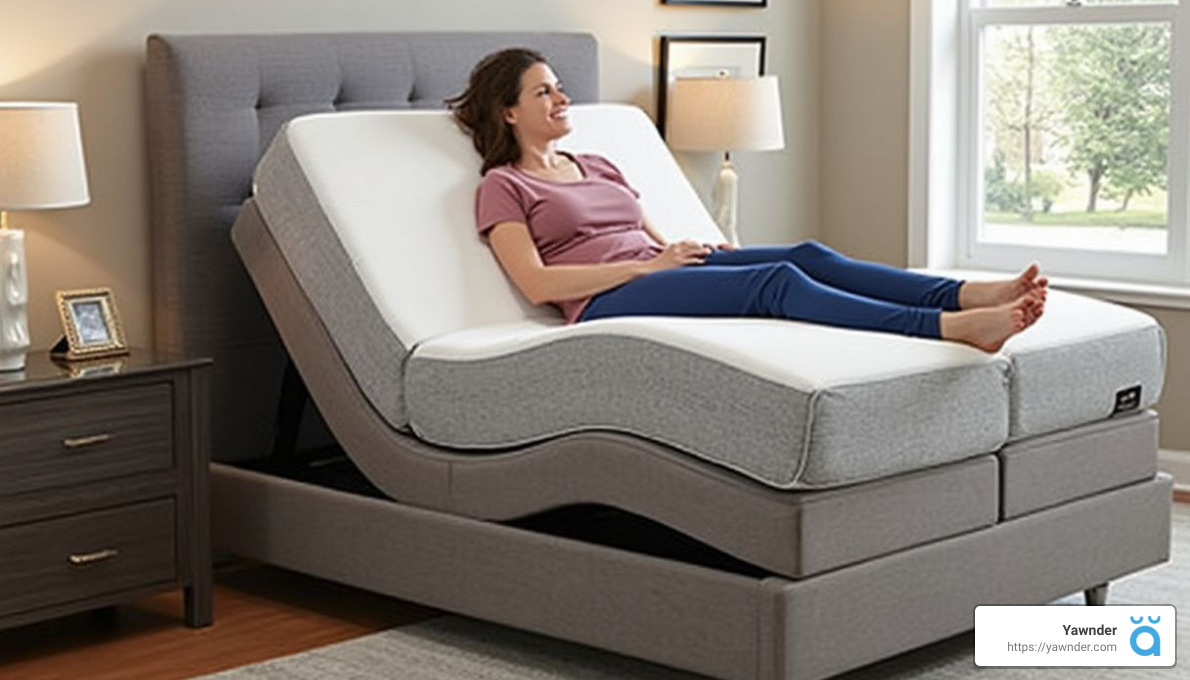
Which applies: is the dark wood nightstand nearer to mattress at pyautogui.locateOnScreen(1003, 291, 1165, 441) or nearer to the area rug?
the area rug

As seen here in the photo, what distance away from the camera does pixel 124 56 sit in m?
4.44

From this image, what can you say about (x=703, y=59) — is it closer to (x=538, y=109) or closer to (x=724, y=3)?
(x=724, y=3)

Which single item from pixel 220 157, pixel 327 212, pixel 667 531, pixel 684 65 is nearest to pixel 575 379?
pixel 667 531

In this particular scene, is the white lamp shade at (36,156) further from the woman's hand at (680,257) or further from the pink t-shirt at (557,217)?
the woman's hand at (680,257)

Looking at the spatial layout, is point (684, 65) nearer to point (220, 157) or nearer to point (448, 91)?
point (448, 91)

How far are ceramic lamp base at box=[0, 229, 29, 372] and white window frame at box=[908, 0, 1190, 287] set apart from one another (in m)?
2.91

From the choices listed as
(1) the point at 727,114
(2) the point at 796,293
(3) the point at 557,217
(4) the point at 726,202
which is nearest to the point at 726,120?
(1) the point at 727,114

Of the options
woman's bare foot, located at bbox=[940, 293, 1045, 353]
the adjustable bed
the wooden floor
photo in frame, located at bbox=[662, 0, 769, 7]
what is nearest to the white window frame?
photo in frame, located at bbox=[662, 0, 769, 7]

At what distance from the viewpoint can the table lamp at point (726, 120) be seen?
5.53 metres

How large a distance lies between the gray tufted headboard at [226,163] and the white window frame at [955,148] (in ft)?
6.15

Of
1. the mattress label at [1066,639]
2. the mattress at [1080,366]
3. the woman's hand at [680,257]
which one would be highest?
the woman's hand at [680,257]

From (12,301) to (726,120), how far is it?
86.7 inches

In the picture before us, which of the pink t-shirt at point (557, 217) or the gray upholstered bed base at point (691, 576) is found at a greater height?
the pink t-shirt at point (557, 217)

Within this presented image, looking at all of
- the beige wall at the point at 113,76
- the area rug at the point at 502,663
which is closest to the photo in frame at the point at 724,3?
the beige wall at the point at 113,76
